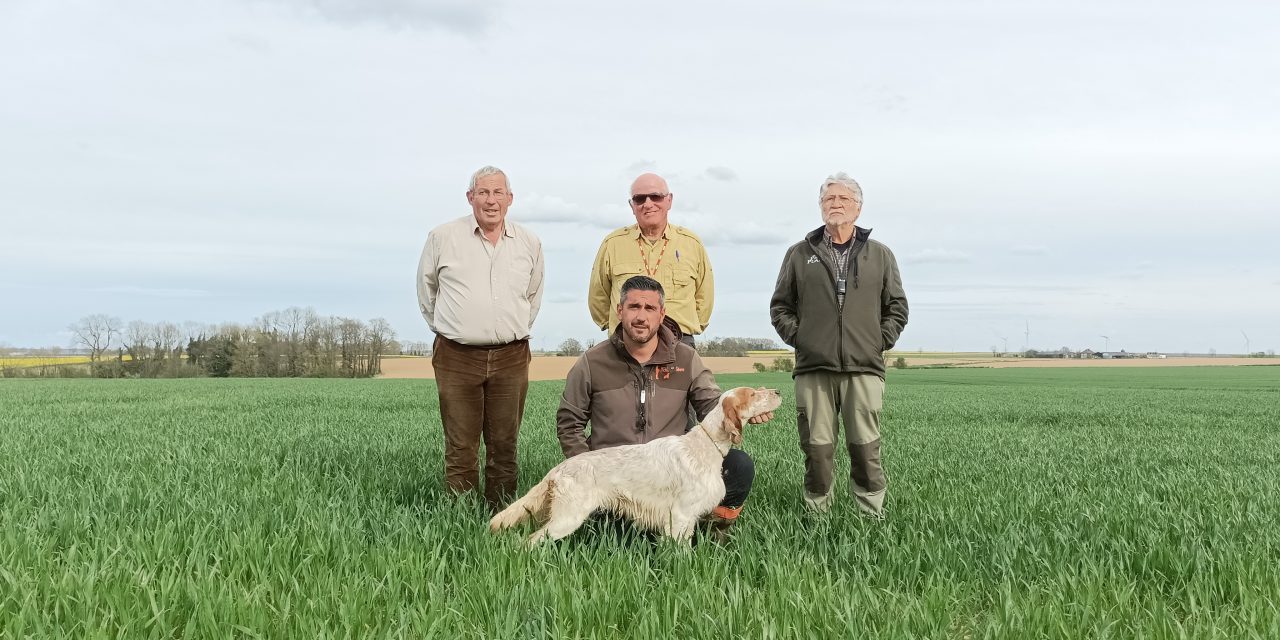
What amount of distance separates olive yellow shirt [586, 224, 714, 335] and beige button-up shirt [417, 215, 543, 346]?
2.08ft

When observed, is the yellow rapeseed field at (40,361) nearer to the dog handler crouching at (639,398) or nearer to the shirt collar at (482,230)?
the shirt collar at (482,230)

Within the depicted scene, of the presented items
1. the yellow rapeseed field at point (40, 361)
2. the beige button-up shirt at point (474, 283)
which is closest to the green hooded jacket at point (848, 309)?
the beige button-up shirt at point (474, 283)

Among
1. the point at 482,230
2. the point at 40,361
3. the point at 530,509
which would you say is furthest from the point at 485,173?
the point at 40,361

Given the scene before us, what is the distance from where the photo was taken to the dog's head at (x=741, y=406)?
4262 millimetres

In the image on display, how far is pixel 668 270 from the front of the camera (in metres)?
5.57

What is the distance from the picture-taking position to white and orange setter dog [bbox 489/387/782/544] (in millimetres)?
4219

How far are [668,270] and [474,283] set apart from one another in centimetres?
144

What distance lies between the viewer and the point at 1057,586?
3.89 metres

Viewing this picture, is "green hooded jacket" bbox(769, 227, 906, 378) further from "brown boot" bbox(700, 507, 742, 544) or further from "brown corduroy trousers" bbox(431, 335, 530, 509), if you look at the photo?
"brown corduroy trousers" bbox(431, 335, 530, 509)

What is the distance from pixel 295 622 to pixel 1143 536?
5.22m

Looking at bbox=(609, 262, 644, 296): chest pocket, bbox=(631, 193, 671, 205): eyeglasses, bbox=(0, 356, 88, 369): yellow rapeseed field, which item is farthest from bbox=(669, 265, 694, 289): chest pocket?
bbox=(0, 356, 88, 369): yellow rapeseed field

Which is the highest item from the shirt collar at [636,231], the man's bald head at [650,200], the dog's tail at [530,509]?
the man's bald head at [650,200]

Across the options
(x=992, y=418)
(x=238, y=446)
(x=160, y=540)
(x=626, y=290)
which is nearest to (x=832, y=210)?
(x=626, y=290)

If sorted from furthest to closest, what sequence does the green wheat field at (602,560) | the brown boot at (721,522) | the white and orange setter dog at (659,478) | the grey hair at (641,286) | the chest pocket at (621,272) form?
the chest pocket at (621,272), the brown boot at (721,522), the grey hair at (641,286), the white and orange setter dog at (659,478), the green wheat field at (602,560)
